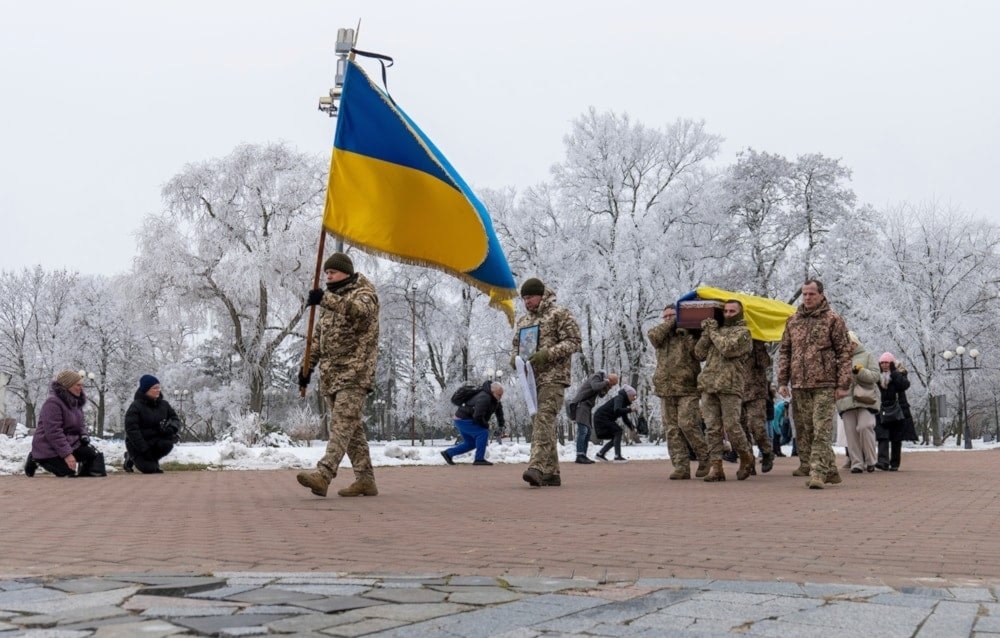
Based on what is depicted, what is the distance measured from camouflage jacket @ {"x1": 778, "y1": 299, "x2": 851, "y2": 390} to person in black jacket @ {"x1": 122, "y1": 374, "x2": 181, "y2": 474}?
8.31 m

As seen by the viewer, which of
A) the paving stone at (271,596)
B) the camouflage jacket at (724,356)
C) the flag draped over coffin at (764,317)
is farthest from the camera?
the flag draped over coffin at (764,317)

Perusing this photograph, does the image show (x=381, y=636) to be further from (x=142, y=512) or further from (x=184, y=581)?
(x=142, y=512)

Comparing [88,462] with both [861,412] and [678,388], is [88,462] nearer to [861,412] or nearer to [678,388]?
[678,388]

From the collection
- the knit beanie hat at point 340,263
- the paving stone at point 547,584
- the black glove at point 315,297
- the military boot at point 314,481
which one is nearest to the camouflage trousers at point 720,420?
the knit beanie hat at point 340,263

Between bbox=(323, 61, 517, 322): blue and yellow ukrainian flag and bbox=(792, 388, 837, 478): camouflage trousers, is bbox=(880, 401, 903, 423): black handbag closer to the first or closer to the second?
bbox=(792, 388, 837, 478): camouflage trousers

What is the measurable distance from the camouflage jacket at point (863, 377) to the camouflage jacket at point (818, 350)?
2.46m

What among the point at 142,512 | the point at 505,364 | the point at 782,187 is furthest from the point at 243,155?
Answer: the point at 142,512

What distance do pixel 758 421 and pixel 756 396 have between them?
1.22 feet

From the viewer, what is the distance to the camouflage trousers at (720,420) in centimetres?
993

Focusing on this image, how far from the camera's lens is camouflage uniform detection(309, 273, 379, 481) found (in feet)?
24.9

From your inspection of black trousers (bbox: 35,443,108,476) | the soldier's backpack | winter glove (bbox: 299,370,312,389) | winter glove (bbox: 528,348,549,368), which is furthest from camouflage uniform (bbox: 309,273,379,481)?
the soldier's backpack

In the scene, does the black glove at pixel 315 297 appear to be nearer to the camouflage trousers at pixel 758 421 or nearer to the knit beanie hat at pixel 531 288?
the knit beanie hat at pixel 531 288

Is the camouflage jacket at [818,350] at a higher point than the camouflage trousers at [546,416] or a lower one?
higher

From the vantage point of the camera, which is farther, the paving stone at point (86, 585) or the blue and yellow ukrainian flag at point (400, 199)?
the blue and yellow ukrainian flag at point (400, 199)
